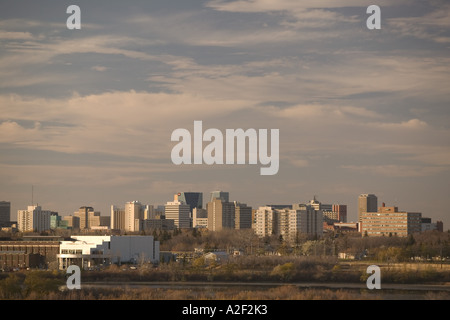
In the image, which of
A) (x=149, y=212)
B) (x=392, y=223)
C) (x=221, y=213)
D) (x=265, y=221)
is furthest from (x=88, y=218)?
(x=392, y=223)

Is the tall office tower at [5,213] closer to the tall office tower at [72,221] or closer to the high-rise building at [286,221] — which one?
the tall office tower at [72,221]

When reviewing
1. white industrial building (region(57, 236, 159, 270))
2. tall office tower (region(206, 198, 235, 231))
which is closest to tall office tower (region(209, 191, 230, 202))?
tall office tower (region(206, 198, 235, 231))

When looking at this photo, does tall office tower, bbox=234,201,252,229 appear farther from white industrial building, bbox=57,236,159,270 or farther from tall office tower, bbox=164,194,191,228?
white industrial building, bbox=57,236,159,270

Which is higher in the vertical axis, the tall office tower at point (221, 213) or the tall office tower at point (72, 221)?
the tall office tower at point (221, 213)

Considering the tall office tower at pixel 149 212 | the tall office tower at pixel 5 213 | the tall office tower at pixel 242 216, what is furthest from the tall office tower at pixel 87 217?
the tall office tower at pixel 242 216
